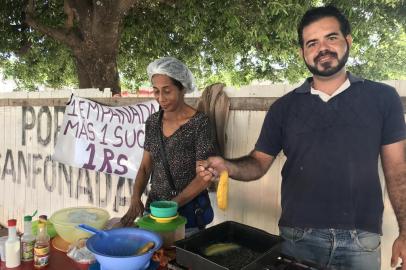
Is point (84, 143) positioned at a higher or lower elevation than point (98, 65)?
lower

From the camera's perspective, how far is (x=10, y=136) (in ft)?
18.5

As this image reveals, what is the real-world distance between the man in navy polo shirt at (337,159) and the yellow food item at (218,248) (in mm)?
401

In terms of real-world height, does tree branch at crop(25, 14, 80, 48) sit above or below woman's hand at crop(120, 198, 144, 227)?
above

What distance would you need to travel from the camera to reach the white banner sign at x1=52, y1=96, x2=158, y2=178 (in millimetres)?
3990

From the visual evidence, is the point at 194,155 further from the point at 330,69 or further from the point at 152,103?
the point at 152,103

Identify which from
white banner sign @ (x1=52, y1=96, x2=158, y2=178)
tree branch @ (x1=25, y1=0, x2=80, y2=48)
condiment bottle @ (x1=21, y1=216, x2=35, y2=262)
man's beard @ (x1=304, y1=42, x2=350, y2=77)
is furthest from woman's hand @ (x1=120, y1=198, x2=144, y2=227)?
tree branch @ (x1=25, y1=0, x2=80, y2=48)

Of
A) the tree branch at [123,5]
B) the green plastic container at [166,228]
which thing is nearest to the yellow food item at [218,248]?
the green plastic container at [166,228]

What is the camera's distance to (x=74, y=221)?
6.79 ft

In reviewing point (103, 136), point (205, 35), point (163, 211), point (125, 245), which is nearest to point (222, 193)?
point (163, 211)

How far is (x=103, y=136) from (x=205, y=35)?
4767mm

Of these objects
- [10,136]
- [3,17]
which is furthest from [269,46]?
[3,17]

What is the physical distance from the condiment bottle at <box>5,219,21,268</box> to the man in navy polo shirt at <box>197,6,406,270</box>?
3.51ft

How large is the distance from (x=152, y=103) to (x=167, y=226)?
214 cm

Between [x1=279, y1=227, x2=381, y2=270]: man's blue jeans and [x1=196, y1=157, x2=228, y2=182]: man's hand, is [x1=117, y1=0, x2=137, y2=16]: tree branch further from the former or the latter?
[x1=279, y1=227, x2=381, y2=270]: man's blue jeans
